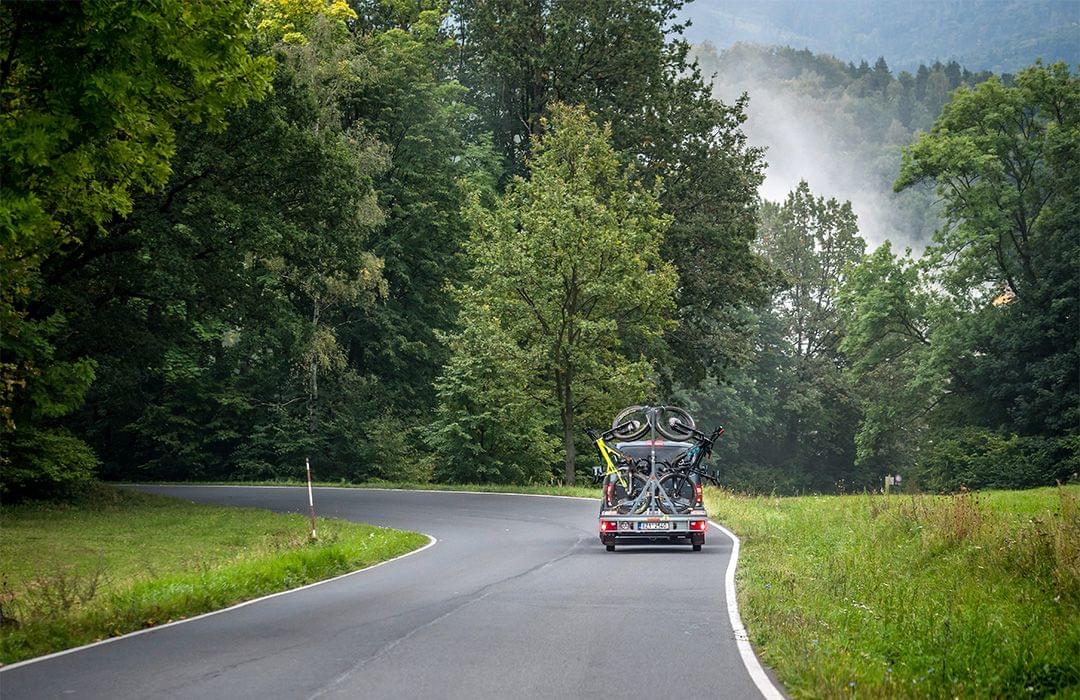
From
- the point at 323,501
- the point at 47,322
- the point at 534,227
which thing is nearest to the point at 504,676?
the point at 47,322

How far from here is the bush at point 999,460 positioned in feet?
159

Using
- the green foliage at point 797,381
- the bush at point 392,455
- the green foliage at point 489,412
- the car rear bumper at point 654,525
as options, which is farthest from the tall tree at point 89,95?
the green foliage at point 797,381

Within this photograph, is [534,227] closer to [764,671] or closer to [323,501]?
[323,501]

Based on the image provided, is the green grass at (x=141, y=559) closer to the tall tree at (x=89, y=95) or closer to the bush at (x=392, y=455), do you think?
the tall tree at (x=89, y=95)

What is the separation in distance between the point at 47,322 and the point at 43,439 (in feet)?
13.5

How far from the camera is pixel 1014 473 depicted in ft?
161

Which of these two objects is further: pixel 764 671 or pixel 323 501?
pixel 323 501

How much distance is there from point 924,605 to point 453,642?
4.77m

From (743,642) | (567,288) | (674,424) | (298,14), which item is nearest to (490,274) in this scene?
(567,288)

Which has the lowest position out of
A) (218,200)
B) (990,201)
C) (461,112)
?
(218,200)

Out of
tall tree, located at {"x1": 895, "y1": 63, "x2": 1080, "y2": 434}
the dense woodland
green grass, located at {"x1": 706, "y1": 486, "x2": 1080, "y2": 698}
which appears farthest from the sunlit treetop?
green grass, located at {"x1": 706, "y1": 486, "x2": 1080, "y2": 698}

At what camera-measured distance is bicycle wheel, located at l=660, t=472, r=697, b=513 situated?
20438mm

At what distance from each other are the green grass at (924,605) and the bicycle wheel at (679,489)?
4.37 feet

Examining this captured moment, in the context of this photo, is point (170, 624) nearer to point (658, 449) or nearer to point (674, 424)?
point (658, 449)
